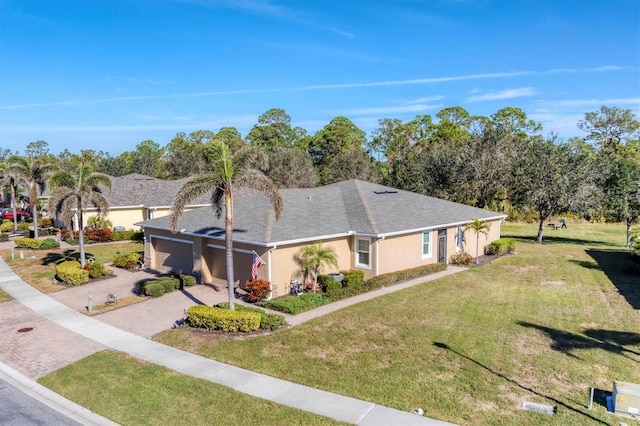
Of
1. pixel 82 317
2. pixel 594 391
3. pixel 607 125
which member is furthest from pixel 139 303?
pixel 607 125

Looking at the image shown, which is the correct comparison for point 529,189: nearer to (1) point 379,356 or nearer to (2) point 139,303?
(1) point 379,356

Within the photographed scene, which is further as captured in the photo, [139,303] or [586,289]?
[586,289]

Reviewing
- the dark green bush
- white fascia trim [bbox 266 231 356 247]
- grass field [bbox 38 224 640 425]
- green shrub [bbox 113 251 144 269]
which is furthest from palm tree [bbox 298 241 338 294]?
the dark green bush

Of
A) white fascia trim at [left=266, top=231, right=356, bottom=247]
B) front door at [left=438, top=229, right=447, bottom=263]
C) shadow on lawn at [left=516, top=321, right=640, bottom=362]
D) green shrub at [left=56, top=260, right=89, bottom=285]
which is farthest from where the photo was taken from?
front door at [left=438, top=229, right=447, bottom=263]

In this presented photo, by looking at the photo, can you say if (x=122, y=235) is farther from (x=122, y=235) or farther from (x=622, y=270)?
(x=622, y=270)

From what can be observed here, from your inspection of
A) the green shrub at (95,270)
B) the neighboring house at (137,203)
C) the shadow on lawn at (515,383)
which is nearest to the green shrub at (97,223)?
the neighboring house at (137,203)

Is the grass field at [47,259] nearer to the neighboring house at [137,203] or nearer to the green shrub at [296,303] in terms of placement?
the neighboring house at [137,203]

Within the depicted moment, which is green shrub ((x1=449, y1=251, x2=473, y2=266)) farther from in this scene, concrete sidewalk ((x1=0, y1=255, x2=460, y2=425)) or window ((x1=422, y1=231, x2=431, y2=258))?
concrete sidewalk ((x1=0, y1=255, x2=460, y2=425))

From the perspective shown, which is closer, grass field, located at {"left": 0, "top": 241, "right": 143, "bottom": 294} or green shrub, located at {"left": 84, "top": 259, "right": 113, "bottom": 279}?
grass field, located at {"left": 0, "top": 241, "right": 143, "bottom": 294}
